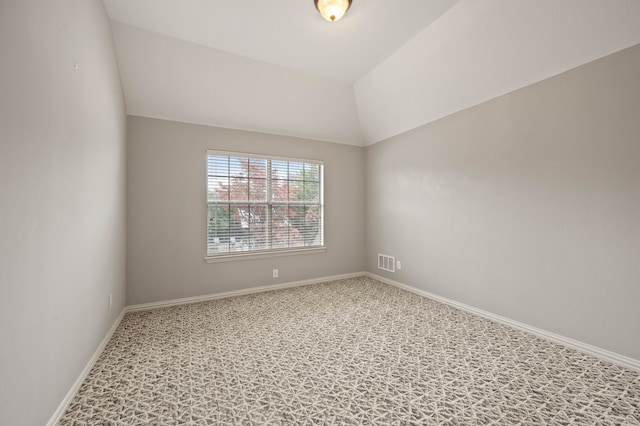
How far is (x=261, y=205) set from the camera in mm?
4090

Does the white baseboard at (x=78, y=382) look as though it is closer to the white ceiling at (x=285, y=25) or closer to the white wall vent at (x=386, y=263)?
the white ceiling at (x=285, y=25)

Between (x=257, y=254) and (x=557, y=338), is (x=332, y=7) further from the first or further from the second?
(x=557, y=338)

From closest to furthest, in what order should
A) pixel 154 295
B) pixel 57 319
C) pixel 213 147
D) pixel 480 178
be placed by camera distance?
pixel 57 319 → pixel 480 178 → pixel 154 295 → pixel 213 147

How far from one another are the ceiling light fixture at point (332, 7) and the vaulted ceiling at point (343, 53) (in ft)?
0.53

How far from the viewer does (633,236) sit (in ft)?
6.88

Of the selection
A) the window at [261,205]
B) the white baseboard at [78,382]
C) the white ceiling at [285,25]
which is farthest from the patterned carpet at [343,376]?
the white ceiling at [285,25]

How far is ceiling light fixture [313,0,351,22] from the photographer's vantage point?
224cm

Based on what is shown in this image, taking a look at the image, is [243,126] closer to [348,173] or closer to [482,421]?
[348,173]

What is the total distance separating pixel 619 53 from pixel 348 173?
10.9 feet

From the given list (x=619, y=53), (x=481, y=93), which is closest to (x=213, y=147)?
(x=481, y=93)

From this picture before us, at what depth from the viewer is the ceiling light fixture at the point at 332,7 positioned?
7.34ft

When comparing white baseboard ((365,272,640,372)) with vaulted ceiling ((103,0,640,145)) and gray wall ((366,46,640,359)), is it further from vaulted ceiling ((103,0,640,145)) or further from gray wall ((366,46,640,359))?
vaulted ceiling ((103,0,640,145))

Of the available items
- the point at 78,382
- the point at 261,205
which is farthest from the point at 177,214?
the point at 78,382

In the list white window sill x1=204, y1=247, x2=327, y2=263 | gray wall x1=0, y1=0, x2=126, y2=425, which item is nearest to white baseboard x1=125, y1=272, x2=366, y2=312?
white window sill x1=204, y1=247, x2=327, y2=263
